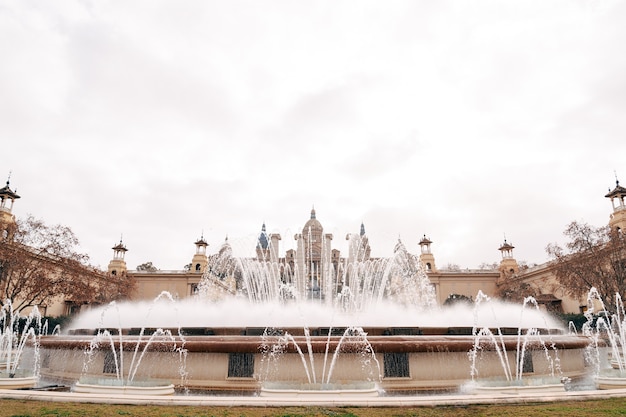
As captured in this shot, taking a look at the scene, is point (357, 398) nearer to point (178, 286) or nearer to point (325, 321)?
point (325, 321)

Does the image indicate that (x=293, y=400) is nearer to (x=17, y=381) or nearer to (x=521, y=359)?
(x=521, y=359)

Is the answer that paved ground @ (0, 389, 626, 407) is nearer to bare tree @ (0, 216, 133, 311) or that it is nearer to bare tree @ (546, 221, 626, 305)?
bare tree @ (0, 216, 133, 311)

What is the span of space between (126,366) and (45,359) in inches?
154

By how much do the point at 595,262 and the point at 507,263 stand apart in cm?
3580

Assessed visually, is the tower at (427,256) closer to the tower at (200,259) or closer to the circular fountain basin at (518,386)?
the tower at (200,259)

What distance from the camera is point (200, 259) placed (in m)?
70.6

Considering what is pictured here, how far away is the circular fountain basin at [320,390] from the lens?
8.54 meters

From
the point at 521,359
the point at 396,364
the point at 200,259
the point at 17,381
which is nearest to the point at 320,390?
the point at 396,364

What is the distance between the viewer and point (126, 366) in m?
11.1

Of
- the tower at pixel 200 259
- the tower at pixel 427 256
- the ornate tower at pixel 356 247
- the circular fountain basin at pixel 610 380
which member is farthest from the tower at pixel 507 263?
the circular fountain basin at pixel 610 380

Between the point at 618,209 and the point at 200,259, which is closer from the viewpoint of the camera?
the point at 618,209

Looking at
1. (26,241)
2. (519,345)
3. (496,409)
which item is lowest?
(496,409)

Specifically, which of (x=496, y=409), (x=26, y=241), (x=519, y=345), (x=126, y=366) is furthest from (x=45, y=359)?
(x=26, y=241)

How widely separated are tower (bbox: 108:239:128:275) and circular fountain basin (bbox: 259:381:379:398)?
6312cm
